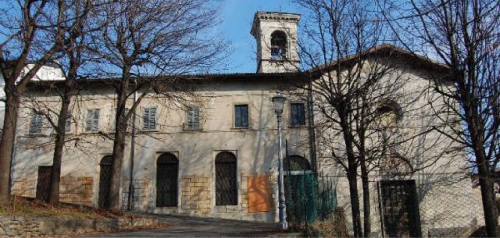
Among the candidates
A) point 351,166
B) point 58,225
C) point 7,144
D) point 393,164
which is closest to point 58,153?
point 7,144

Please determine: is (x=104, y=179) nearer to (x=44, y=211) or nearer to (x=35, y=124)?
(x=35, y=124)

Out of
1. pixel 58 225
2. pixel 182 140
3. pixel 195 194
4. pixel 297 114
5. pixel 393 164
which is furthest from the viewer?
pixel 297 114

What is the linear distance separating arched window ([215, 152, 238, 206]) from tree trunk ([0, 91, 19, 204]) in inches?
442

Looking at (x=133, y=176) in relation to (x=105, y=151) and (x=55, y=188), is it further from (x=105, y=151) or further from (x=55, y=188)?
(x=55, y=188)

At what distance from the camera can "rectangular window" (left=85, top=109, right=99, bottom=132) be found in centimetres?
2311

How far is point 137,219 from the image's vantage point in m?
15.3

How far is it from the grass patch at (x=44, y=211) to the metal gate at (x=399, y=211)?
1157 centimetres

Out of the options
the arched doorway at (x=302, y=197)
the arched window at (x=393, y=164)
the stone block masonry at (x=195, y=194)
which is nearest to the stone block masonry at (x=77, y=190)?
the stone block masonry at (x=195, y=194)

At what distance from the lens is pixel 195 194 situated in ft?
71.6

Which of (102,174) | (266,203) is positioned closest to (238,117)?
(266,203)

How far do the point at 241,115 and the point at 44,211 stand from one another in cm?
1223

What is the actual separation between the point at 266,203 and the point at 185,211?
4.13m

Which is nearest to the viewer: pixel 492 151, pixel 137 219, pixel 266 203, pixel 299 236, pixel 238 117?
pixel 492 151

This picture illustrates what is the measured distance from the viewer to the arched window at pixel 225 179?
21.9 m
